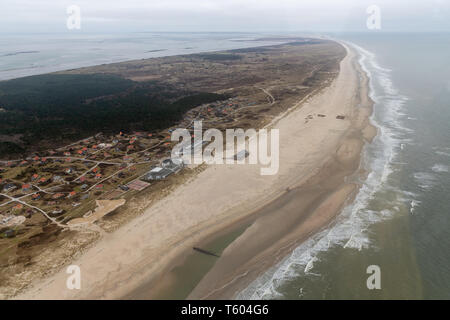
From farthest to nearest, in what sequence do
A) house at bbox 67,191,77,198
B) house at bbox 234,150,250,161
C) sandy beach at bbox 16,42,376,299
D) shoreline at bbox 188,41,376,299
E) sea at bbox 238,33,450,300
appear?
1. house at bbox 234,150,250,161
2. house at bbox 67,191,77,198
3. sandy beach at bbox 16,42,376,299
4. shoreline at bbox 188,41,376,299
5. sea at bbox 238,33,450,300

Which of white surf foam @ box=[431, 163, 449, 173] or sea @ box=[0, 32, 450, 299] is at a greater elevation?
white surf foam @ box=[431, 163, 449, 173]

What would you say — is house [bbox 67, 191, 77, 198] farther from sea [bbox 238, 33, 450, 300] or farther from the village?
sea [bbox 238, 33, 450, 300]

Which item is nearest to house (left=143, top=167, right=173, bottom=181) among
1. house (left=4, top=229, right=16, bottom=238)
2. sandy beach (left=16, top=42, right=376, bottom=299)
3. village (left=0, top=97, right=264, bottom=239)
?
village (left=0, top=97, right=264, bottom=239)

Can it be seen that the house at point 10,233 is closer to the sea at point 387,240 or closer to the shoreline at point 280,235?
the shoreline at point 280,235

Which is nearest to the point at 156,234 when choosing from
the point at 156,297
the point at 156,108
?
the point at 156,297

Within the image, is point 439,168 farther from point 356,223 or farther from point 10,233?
point 10,233

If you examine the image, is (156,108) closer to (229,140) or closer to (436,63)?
(229,140)
